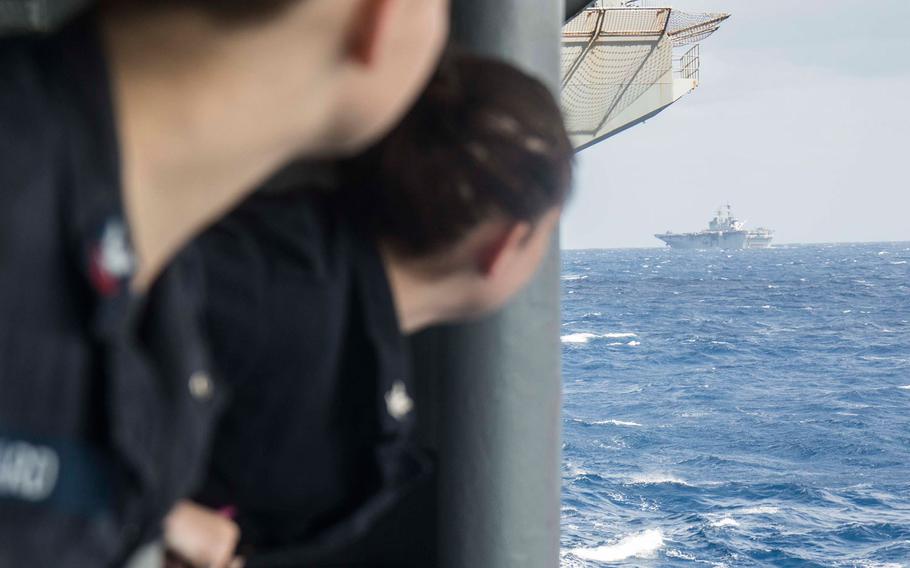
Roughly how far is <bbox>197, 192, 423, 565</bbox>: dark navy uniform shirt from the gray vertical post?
40 cm

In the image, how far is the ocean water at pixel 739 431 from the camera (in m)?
16.4

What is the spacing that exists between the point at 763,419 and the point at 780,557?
24.0 ft

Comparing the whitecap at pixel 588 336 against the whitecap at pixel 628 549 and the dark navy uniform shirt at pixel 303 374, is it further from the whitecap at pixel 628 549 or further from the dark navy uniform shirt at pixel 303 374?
the dark navy uniform shirt at pixel 303 374

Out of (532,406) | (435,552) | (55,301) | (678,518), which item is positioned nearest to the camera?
(55,301)

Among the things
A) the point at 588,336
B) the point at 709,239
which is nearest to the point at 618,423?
the point at 588,336

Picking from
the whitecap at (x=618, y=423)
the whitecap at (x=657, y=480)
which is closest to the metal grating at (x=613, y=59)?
the whitecap at (x=657, y=480)

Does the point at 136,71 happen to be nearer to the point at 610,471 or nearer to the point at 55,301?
the point at 55,301

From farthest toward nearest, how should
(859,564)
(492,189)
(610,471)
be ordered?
(610,471)
(859,564)
(492,189)

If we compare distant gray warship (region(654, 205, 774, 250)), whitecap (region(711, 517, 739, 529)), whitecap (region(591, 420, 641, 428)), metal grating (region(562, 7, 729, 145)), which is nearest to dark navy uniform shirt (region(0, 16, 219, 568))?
metal grating (region(562, 7, 729, 145))

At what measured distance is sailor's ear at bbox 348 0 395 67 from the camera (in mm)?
274

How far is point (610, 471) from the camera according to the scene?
19.9m

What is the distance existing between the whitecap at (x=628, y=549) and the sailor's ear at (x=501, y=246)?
51.5 feet

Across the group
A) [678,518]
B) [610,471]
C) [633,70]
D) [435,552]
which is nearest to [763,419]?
[610,471]

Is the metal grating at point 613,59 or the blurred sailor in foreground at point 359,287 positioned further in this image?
the metal grating at point 613,59
